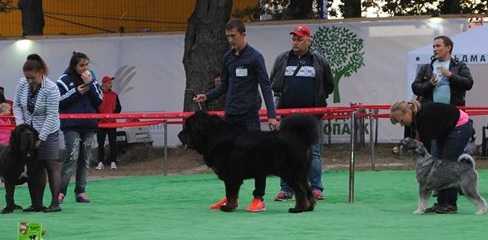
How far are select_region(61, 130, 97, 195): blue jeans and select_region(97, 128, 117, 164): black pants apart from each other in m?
6.49

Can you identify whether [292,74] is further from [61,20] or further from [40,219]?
[61,20]

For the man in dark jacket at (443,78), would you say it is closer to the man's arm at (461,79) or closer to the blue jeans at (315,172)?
the man's arm at (461,79)

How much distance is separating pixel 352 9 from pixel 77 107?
19208 millimetres

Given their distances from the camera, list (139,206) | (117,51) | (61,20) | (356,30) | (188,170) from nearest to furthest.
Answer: (139,206) < (188,170) < (356,30) < (117,51) < (61,20)

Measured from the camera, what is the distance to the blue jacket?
10875 mm

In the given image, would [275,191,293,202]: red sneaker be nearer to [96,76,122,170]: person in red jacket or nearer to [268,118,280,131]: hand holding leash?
[268,118,280,131]: hand holding leash

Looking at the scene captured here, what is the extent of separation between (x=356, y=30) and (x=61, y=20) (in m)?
15.7

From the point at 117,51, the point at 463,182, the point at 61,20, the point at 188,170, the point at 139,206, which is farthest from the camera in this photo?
the point at 61,20

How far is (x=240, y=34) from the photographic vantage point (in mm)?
9766

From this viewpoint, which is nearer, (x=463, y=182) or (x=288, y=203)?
(x=463, y=182)

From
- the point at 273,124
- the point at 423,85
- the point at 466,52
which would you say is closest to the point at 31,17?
the point at 466,52

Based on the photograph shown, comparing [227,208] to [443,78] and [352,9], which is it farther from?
→ [352,9]

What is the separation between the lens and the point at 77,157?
10.9 m

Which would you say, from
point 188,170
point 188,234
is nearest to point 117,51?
point 188,170
